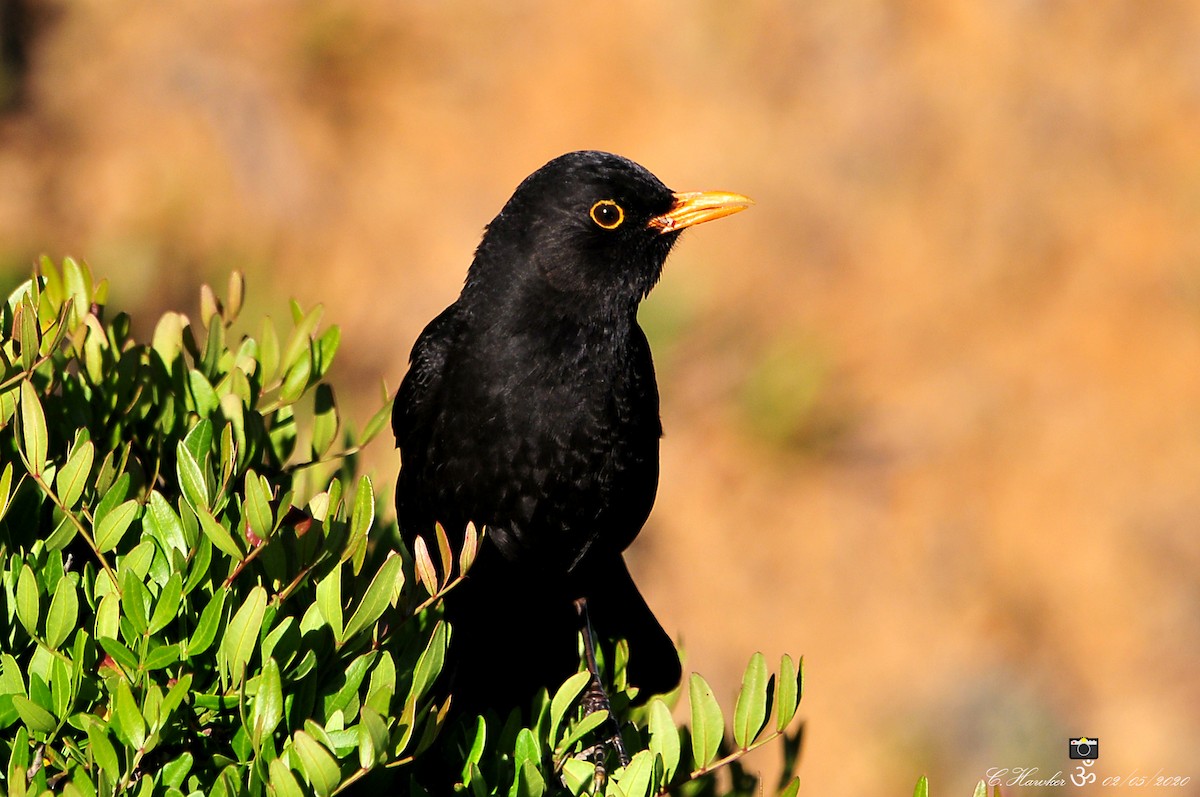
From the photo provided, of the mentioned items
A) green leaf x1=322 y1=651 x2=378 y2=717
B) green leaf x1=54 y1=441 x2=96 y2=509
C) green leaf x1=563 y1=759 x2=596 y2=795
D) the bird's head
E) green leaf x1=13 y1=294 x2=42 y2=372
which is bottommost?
green leaf x1=563 y1=759 x2=596 y2=795

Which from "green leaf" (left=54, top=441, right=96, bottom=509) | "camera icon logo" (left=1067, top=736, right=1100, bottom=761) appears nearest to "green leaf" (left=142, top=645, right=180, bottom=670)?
"green leaf" (left=54, top=441, right=96, bottom=509)

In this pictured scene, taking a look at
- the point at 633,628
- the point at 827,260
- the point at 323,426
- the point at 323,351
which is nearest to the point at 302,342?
the point at 323,351

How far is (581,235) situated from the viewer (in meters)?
3.97

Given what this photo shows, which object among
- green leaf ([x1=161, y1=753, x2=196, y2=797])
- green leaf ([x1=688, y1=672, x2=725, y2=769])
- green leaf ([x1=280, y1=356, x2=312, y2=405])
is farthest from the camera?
green leaf ([x1=280, y1=356, x2=312, y2=405])

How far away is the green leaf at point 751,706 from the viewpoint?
258cm

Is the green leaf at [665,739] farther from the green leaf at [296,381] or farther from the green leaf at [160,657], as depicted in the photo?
the green leaf at [296,381]

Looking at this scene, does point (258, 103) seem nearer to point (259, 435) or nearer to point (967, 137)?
point (967, 137)

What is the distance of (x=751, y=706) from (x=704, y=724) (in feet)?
0.34

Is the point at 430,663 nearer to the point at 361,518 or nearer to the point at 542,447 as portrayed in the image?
the point at 361,518

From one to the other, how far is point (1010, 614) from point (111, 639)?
7122 millimetres

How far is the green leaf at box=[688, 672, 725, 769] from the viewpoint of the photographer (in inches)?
101

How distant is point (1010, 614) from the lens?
827 cm

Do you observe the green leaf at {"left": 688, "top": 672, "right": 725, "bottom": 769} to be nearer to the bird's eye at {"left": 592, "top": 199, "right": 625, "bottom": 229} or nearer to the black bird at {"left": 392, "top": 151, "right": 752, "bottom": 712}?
the black bird at {"left": 392, "top": 151, "right": 752, "bottom": 712}

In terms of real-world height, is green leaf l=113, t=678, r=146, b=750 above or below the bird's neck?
below
